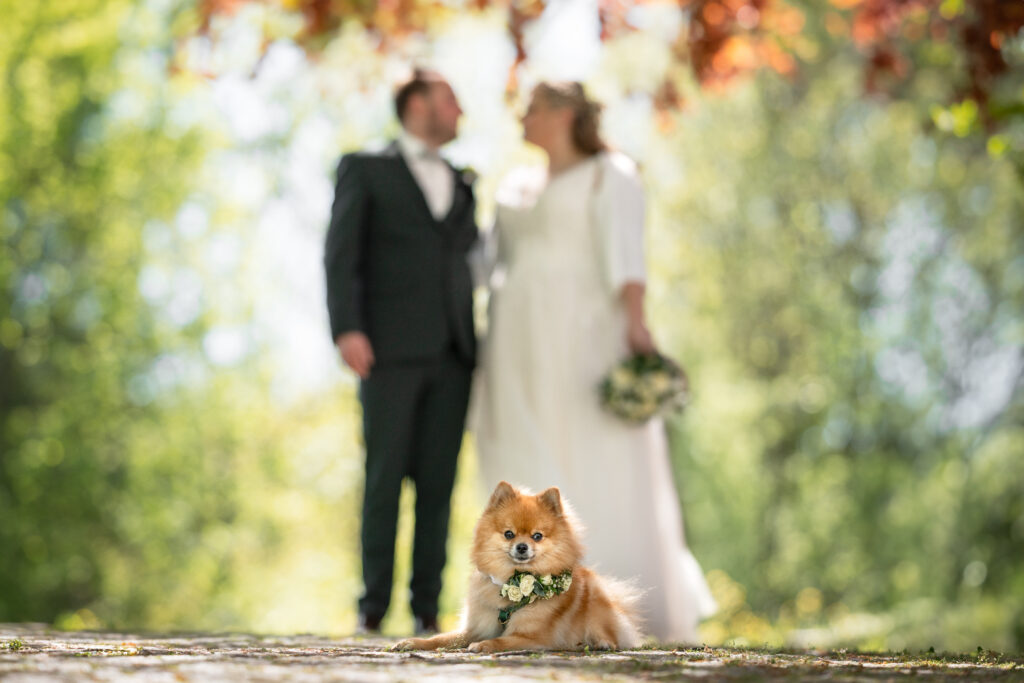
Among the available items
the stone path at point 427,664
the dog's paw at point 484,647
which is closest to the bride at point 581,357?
the stone path at point 427,664

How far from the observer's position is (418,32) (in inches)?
270

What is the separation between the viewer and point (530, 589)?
2.91m

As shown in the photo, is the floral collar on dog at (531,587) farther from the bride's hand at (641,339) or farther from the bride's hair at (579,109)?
the bride's hair at (579,109)

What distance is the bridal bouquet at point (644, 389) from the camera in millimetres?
4484

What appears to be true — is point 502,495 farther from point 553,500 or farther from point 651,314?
point 651,314

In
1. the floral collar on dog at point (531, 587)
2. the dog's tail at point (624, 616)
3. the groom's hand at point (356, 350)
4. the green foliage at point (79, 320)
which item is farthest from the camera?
the green foliage at point (79, 320)

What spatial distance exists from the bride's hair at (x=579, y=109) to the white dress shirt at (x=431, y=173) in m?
0.51

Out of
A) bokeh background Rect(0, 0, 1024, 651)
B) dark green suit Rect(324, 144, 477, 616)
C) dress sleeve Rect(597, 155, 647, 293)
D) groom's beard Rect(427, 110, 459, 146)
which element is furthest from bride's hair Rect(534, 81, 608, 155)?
bokeh background Rect(0, 0, 1024, 651)

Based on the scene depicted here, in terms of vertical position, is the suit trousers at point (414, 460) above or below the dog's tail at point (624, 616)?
above

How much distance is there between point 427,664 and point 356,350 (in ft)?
6.87

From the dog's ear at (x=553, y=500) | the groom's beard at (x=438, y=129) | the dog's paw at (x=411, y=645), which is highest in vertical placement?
the groom's beard at (x=438, y=129)

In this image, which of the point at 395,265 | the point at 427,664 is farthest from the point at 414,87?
the point at 427,664

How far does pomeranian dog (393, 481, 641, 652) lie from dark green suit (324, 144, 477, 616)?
1.44 m

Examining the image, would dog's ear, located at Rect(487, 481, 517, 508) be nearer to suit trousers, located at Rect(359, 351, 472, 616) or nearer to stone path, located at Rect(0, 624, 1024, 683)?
stone path, located at Rect(0, 624, 1024, 683)
